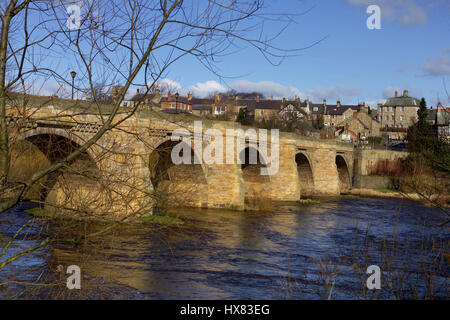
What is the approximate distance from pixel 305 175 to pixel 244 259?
2980 centimetres

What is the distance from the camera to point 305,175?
153 ft

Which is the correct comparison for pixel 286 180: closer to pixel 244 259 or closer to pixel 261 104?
pixel 244 259

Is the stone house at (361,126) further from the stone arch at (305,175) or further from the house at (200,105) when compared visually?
the stone arch at (305,175)

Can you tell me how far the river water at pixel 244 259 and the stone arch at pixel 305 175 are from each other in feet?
49.8

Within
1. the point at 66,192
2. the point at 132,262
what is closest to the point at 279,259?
the point at 132,262

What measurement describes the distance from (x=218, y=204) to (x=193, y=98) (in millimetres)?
79043

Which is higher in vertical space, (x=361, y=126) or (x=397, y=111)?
(x=397, y=111)

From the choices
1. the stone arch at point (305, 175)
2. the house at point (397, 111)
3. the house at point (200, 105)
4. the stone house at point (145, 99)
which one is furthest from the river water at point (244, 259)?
the house at point (397, 111)

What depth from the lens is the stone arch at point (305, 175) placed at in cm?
4509

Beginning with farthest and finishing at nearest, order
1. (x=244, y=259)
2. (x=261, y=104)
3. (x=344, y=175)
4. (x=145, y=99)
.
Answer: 1. (x=261, y=104)
2. (x=344, y=175)
3. (x=244, y=259)
4. (x=145, y=99)

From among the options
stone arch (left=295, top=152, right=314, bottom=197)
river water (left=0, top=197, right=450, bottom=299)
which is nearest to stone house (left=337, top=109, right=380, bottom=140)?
stone arch (left=295, top=152, right=314, bottom=197)

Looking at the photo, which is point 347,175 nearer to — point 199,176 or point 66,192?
point 199,176

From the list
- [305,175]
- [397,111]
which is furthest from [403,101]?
[305,175]

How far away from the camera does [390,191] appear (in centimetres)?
5209
